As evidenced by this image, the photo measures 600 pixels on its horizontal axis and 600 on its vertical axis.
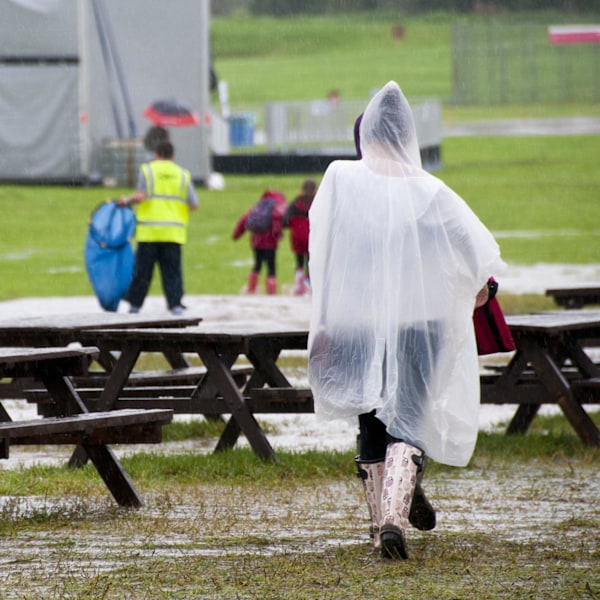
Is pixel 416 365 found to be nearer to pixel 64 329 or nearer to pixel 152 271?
pixel 64 329

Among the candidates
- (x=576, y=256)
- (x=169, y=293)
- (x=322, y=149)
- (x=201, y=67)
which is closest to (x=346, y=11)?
(x=322, y=149)

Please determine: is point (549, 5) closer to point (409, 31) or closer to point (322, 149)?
point (409, 31)

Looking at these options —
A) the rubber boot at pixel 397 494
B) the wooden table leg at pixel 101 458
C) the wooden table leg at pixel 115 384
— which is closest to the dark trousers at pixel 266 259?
the wooden table leg at pixel 115 384

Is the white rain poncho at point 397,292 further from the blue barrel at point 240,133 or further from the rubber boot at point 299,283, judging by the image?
the blue barrel at point 240,133

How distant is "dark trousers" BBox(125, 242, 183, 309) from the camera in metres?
13.9

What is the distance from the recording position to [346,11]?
12156 cm

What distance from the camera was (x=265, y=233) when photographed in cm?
1784

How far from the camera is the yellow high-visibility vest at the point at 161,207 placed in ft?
45.7

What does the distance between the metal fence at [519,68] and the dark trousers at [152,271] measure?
53.3 metres

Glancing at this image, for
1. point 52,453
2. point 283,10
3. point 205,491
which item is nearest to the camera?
point 205,491

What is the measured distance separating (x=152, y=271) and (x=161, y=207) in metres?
0.57

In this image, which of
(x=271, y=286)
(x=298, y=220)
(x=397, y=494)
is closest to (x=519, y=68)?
(x=271, y=286)

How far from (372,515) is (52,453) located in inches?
129

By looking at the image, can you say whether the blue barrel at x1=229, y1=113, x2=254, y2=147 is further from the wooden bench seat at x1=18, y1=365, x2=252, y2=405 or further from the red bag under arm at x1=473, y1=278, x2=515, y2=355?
the red bag under arm at x1=473, y1=278, x2=515, y2=355
